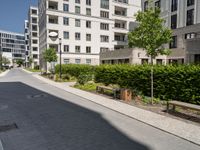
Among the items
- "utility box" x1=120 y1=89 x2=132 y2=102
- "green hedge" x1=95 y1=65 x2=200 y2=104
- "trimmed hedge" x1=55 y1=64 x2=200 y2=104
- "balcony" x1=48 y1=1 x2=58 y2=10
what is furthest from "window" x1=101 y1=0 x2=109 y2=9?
"utility box" x1=120 y1=89 x2=132 y2=102

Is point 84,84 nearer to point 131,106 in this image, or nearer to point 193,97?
point 131,106

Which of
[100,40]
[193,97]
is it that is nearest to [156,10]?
[193,97]

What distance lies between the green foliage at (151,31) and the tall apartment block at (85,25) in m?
40.2

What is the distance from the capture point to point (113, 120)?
8.73m

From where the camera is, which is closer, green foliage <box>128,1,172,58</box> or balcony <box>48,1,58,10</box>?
green foliage <box>128,1,172,58</box>

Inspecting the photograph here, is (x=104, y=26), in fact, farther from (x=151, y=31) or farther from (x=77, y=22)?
(x=151, y=31)

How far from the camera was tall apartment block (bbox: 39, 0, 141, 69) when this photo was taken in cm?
5231

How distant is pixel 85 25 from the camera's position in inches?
2205

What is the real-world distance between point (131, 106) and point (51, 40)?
43.1 meters

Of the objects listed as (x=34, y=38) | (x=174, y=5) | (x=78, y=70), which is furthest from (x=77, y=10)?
(x=34, y=38)

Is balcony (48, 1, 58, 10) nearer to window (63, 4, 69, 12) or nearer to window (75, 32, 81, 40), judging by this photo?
window (63, 4, 69, 12)

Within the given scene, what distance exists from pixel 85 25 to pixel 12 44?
119260 mm

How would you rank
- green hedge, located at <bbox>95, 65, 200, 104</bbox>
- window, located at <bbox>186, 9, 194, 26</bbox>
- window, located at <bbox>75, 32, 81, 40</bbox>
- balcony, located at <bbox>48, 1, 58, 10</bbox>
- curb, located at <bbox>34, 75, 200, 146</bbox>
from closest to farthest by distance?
curb, located at <bbox>34, 75, 200, 146</bbox> < green hedge, located at <bbox>95, 65, 200, 104</bbox> < window, located at <bbox>186, 9, 194, 26</bbox> < balcony, located at <bbox>48, 1, 58, 10</bbox> < window, located at <bbox>75, 32, 81, 40</bbox>

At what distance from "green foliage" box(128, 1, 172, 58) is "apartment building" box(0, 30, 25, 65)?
5743 inches
